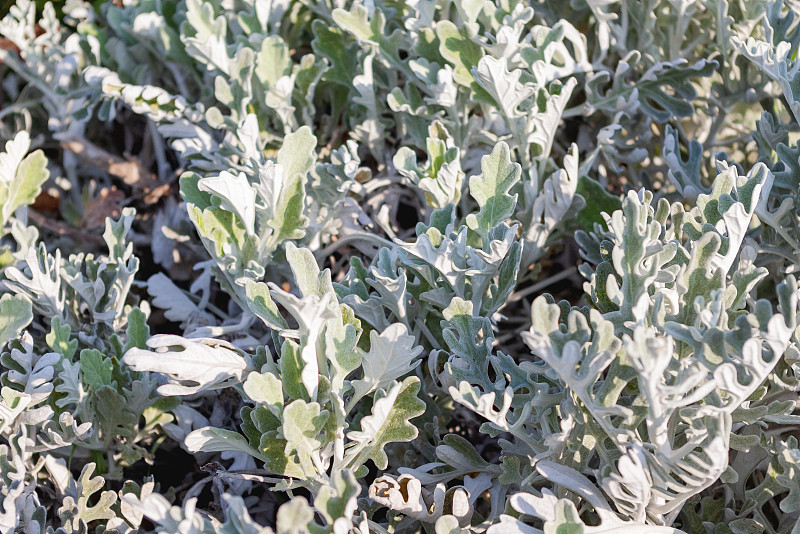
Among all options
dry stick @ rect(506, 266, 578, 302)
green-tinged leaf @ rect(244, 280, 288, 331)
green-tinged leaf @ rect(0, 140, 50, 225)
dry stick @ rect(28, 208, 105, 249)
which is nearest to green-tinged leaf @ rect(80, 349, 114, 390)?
green-tinged leaf @ rect(244, 280, 288, 331)

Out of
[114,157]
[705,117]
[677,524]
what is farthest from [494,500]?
[114,157]

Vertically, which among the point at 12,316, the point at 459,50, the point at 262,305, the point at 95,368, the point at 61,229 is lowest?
the point at 61,229

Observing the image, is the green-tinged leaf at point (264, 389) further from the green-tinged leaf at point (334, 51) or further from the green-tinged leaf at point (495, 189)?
the green-tinged leaf at point (334, 51)

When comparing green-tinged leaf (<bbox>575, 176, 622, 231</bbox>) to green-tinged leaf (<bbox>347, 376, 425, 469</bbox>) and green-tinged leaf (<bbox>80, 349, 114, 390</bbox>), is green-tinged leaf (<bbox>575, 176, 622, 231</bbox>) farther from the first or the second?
green-tinged leaf (<bbox>80, 349, 114, 390</bbox>)

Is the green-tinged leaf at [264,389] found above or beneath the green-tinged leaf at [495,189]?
beneath

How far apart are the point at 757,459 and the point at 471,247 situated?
0.67m

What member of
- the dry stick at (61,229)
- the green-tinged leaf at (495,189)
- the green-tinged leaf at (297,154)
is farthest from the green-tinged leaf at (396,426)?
the dry stick at (61,229)

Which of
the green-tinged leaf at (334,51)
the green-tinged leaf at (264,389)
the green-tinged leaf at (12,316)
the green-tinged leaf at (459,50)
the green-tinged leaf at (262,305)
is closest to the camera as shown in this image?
the green-tinged leaf at (264,389)

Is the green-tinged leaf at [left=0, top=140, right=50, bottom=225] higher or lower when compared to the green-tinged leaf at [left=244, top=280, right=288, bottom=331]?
lower

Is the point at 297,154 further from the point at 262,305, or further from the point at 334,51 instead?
the point at 334,51

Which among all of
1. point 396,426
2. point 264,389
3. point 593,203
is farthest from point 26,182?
point 593,203

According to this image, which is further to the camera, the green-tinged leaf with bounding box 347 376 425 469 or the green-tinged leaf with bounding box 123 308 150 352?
the green-tinged leaf with bounding box 123 308 150 352

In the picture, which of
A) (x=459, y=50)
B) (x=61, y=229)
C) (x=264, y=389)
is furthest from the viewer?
(x=61, y=229)

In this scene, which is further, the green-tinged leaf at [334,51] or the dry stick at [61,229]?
the dry stick at [61,229]
